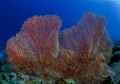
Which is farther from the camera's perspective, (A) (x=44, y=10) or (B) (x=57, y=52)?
(A) (x=44, y=10)

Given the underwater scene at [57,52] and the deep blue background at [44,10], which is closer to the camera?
the underwater scene at [57,52]

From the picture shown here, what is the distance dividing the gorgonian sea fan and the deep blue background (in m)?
13.3

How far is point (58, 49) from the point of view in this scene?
4.80 meters

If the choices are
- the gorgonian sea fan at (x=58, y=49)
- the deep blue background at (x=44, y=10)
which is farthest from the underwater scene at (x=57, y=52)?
the deep blue background at (x=44, y=10)

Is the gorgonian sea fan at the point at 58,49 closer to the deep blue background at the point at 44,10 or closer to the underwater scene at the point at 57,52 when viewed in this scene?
the underwater scene at the point at 57,52


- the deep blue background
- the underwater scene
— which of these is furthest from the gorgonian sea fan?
the deep blue background

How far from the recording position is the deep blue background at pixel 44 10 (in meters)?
18.5

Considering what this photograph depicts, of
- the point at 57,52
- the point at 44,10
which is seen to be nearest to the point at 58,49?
the point at 57,52

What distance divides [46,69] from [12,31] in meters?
14.9

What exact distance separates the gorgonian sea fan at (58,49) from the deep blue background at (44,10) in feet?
43.8

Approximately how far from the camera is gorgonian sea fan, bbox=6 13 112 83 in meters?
4.57

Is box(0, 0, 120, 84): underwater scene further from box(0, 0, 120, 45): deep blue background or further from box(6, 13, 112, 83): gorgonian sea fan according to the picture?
box(0, 0, 120, 45): deep blue background

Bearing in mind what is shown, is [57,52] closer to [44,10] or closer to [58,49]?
[58,49]

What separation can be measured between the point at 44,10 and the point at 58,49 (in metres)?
15.5
